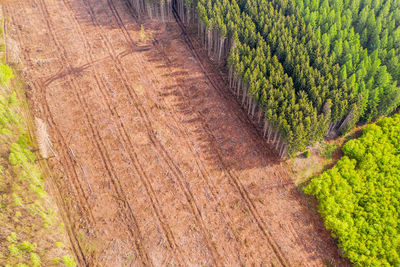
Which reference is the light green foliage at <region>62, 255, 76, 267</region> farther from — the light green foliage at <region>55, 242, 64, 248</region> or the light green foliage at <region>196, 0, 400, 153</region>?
the light green foliage at <region>196, 0, 400, 153</region>

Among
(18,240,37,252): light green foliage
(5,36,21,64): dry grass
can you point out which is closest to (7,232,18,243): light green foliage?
(18,240,37,252): light green foliage

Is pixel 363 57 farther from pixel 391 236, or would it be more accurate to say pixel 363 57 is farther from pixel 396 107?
pixel 391 236

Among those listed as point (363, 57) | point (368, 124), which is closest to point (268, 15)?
point (363, 57)

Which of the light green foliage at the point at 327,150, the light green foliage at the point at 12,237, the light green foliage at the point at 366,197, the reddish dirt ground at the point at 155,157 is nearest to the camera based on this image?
the light green foliage at the point at 12,237

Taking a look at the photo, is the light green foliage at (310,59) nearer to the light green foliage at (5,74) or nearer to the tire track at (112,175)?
the tire track at (112,175)

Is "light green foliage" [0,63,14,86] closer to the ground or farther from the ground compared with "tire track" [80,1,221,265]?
farther from the ground

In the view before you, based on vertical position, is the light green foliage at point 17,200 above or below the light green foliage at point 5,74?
below

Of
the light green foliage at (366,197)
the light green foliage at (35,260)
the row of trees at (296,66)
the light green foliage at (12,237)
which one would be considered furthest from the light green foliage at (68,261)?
the row of trees at (296,66)
